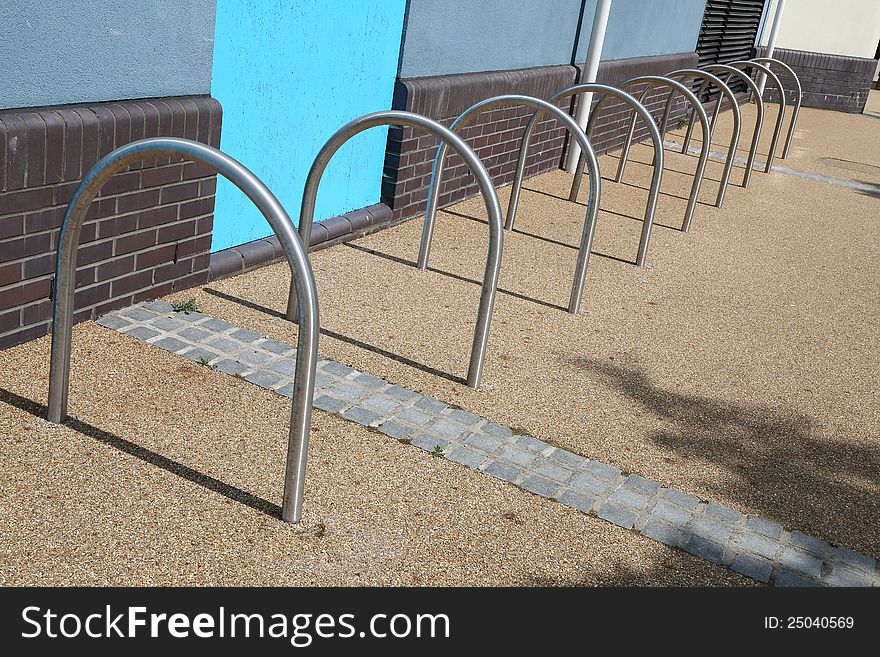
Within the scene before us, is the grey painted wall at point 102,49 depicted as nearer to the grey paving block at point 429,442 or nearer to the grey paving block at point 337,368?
the grey paving block at point 337,368

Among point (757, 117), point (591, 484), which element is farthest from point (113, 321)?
point (757, 117)

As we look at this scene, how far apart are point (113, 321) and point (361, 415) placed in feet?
4.09

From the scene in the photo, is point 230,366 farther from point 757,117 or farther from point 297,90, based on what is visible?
point 757,117

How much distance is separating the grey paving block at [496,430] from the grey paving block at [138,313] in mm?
1580

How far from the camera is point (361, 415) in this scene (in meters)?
3.72

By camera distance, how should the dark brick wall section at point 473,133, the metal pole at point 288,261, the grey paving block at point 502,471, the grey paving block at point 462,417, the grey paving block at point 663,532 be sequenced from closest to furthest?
the metal pole at point 288,261 < the grey paving block at point 663,532 < the grey paving block at point 502,471 < the grey paving block at point 462,417 < the dark brick wall section at point 473,133

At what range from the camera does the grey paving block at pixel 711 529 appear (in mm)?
3242

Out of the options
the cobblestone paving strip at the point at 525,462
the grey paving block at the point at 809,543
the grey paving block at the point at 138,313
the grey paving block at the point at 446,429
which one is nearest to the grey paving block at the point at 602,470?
the cobblestone paving strip at the point at 525,462

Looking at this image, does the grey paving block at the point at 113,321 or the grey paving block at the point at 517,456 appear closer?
the grey paving block at the point at 517,456

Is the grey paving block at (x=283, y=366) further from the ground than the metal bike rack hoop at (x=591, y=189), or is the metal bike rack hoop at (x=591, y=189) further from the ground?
the metal bike rack hoop at (x=591, y=189)

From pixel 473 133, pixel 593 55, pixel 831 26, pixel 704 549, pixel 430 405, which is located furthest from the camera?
pixel 831 26

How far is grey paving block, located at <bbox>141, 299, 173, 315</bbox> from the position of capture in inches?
174

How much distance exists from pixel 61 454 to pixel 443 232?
3679 millimetres

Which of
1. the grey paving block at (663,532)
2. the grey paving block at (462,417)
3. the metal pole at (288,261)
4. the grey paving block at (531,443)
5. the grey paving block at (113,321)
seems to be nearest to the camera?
the metal pole at (288,261)
